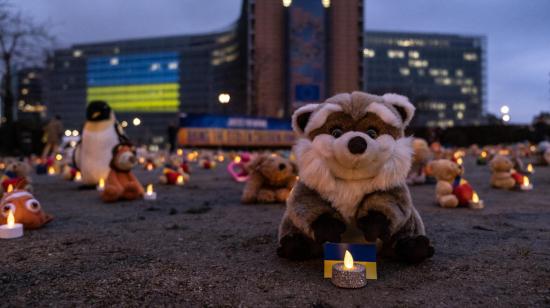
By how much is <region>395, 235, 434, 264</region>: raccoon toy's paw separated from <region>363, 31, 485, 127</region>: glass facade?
9169 centimetres

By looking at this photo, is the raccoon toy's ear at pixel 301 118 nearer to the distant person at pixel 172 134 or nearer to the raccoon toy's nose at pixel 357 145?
the raccoon toy's nose at pixel 357 145

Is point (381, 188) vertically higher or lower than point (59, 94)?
lower

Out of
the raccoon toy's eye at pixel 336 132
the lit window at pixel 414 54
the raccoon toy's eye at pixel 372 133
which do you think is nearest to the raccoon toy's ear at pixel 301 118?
the raccoon toy's eye at pixel 336 132

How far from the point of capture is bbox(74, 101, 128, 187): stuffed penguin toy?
24.8 feet

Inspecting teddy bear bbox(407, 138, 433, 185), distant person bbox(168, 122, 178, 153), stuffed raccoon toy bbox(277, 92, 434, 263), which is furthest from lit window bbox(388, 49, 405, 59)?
stuffed raccoon toy bbox(277, 92, 434, 263)

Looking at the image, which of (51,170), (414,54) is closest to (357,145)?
(51,170)

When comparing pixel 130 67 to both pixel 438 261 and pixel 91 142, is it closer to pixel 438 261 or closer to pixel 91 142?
pixel 91 142

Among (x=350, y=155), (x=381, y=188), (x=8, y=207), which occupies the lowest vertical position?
(x=8, y=207)

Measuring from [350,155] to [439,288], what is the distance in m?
0.97

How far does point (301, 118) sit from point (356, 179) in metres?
0.66

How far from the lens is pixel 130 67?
9556 cm

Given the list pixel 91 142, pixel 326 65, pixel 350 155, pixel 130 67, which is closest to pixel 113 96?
pixel 130 67

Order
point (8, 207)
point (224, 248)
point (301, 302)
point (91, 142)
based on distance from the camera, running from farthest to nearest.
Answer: point (91, 142), point (8, 207), point (224, 248), point (301, 302)

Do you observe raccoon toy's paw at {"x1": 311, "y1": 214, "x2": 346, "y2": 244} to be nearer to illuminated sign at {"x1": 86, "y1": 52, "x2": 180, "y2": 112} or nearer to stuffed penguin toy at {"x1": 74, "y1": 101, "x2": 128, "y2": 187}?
stuffed penguin toy at {"x1": 74, "y1": 101, "x2": 128, "y2": 187}
